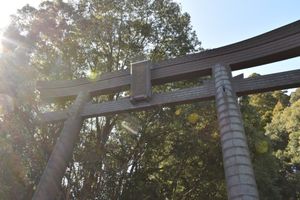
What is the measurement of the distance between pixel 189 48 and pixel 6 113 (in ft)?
20.4

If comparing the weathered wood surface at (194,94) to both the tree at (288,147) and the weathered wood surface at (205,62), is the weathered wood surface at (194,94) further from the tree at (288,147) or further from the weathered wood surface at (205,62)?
the tree at (288,147)

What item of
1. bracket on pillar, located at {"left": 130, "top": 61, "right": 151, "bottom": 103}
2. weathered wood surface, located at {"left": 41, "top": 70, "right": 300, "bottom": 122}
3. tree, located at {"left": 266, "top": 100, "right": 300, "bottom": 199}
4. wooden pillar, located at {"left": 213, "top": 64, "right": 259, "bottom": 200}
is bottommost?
wooden pillar, located at {"left": 213, "top": 64, "right": 259, "bottom": 200}

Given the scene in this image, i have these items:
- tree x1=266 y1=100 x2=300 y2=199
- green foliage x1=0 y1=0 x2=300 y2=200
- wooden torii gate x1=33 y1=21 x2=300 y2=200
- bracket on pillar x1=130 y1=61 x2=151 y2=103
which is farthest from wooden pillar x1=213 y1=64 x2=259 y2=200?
tree x1=266 y1=100 x2=300 y2=199

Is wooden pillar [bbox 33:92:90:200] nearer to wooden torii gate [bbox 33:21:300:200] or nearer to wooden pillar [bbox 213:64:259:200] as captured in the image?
wooden torii gate [bbox 33:21:300:200]

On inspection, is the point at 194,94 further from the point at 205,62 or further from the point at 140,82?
the point at 140,82

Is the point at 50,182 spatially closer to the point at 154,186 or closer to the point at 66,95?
the point at 66,95

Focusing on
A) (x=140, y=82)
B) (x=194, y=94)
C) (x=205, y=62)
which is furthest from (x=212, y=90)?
(x=140, y=82)

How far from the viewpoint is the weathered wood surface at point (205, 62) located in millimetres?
5305

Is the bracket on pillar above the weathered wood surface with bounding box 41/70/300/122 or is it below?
above

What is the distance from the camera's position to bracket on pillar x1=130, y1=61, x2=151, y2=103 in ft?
20.2

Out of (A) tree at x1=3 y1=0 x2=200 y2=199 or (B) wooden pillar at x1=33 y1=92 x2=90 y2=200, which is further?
(A) tree at x1=3 y1=0 x2=200 y2=199

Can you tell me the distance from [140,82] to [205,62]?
136 centimetres

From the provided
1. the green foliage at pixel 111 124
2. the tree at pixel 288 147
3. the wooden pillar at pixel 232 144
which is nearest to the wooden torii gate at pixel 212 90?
the wooden pillar at pixel 232 144

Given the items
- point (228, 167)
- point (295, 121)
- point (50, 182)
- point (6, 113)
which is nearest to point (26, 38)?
point (6, 113)
